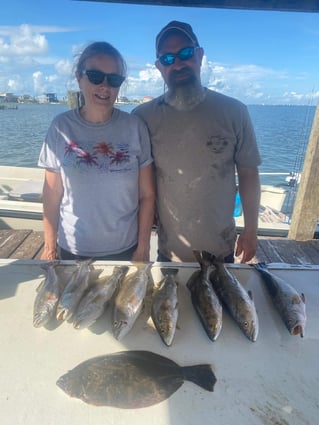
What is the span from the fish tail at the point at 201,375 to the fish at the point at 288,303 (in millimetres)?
417

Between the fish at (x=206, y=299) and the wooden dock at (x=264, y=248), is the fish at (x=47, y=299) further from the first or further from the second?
the wooden dock at (x=264, y=248)

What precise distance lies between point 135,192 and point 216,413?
3.93 ft

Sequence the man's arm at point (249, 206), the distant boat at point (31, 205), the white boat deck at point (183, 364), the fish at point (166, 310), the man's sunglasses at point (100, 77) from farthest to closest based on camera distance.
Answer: the distant boat at point (31, 205) → the man's arm at point (249, 206) → the man's sunglasses at point (100, 77) → the fish at point (166, 310) → the white boat deck at point (183, 364)

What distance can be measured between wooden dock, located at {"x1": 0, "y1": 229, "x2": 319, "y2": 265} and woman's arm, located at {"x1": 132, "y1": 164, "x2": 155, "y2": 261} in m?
2.23

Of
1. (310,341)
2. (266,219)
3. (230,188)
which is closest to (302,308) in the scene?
(310,341)

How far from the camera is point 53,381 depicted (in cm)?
104

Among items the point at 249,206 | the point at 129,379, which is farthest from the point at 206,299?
the point at 249,206

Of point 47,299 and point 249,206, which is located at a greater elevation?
point 249,206

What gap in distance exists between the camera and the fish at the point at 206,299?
1.28 meters

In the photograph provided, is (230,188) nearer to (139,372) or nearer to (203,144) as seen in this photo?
(203,144)

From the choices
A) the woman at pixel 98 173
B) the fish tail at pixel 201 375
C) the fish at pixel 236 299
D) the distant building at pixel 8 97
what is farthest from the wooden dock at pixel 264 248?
the distant building at pixel 8 97

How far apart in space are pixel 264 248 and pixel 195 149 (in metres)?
2.60

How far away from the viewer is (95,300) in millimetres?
1399

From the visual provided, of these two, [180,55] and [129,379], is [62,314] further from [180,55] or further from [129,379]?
[180,55]
